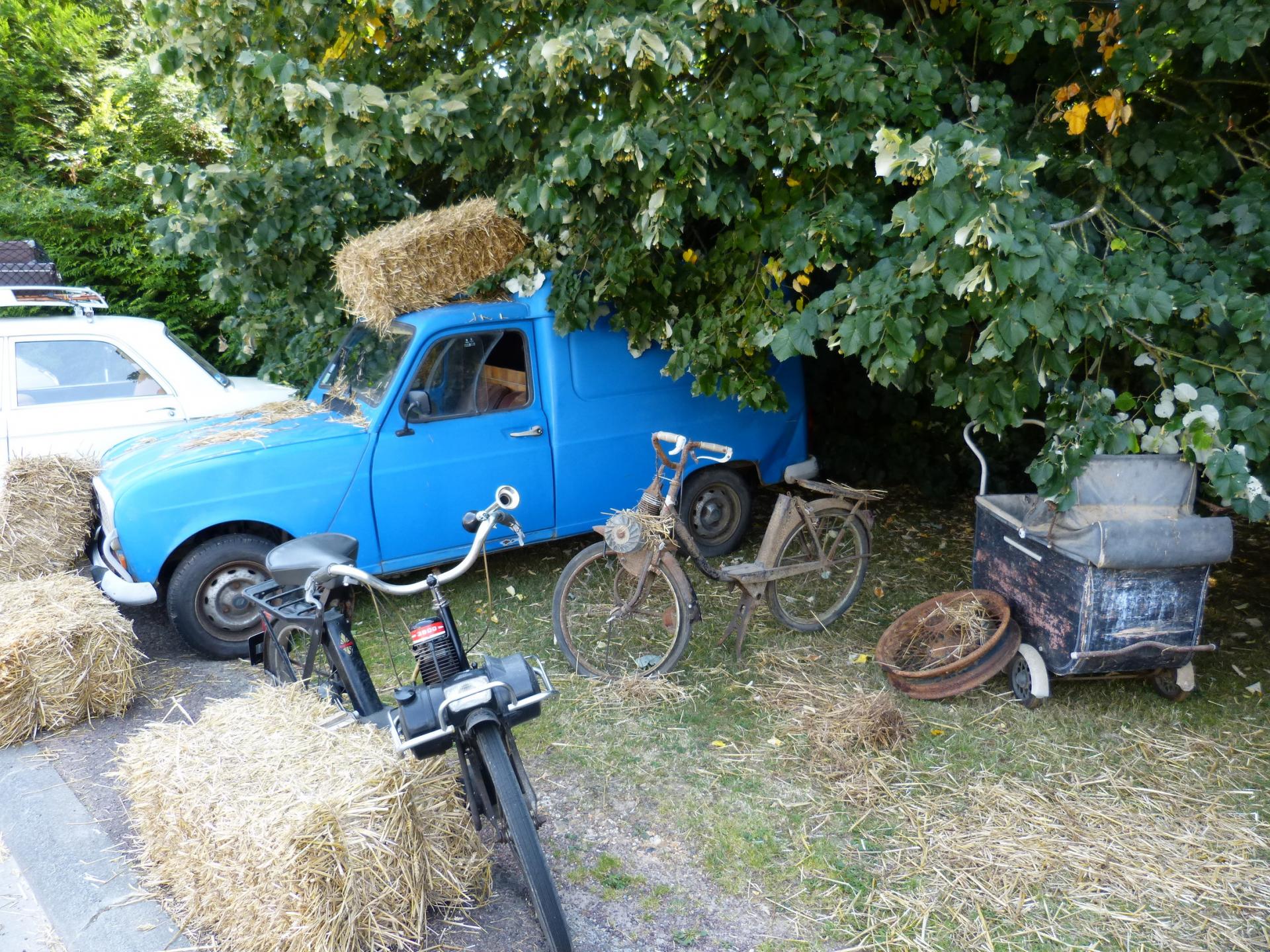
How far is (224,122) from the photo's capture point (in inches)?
298

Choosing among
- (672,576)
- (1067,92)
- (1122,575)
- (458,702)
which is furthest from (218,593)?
(1067,92)

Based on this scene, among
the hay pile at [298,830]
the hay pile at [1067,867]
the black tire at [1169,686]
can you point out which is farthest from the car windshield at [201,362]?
the black tire at [1169,686]

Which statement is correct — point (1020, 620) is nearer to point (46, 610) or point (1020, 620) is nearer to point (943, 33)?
point (943, 33)

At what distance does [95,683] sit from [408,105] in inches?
142

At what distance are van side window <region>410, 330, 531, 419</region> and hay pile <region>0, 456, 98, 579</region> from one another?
247 centimetres

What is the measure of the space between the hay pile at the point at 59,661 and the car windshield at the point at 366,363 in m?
1.94

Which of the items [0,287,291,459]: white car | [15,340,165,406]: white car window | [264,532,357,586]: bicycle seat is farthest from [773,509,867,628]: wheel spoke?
[15,340,165,406]: white car window

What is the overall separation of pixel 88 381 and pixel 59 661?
307 cm

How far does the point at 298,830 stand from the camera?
9.39 feet

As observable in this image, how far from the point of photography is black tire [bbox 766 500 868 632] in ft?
18.5

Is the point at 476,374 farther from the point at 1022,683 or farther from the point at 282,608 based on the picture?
the point at 1022,683

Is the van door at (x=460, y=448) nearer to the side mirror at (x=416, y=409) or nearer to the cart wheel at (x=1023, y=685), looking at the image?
the side mirror at (x=416, y=409)

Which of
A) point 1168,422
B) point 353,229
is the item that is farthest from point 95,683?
point 1168,422

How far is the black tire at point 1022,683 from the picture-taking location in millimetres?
4695
